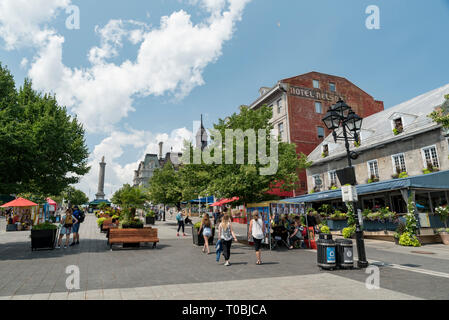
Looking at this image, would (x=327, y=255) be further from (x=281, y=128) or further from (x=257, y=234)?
(x=281, y=128)

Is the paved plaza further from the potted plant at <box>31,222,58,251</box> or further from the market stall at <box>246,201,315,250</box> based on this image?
the market stall at <box>246,201,315,250</box>

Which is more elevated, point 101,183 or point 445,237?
point 101,183

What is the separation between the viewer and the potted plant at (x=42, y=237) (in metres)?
11.4

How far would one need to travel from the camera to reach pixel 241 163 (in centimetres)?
1480

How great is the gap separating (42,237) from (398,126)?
24971 millimetres

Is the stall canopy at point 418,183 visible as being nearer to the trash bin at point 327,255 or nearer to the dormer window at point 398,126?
the dormer window at point 398,126

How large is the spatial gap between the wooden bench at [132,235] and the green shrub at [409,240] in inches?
505

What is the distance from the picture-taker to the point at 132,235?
41.3ft

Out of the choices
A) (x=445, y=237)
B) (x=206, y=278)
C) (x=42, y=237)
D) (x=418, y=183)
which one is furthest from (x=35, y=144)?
(x=445, y=237)

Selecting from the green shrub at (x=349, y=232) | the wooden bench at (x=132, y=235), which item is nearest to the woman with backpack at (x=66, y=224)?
the wooden bench at (x=132, y=235)

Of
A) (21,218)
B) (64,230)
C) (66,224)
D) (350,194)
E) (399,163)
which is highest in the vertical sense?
(399,163)

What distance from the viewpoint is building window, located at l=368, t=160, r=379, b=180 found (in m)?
22.2
